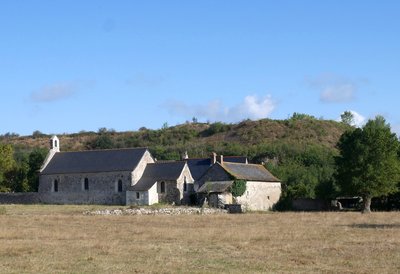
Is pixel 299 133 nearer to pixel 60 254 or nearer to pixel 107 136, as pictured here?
pixel 107 136

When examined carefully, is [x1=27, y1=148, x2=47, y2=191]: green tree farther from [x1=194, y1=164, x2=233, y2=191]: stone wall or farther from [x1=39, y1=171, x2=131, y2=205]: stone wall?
[x1=194, y1=164, x2=233, y2=191]: stone wall

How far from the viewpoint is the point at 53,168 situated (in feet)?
270

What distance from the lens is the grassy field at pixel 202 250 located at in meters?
20.6

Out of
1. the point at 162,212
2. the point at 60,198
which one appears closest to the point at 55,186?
the point at 60,198

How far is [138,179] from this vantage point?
7762cm

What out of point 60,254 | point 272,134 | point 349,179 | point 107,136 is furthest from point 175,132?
point 60,254

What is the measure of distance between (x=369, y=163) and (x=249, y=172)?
14901mm

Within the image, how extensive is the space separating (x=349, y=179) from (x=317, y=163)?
3053cm

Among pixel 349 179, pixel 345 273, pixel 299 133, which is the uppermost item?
pixel 299 133

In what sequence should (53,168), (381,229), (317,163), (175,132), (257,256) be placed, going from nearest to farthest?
(257,256) → (381,229) → (53,168) → (317,163) → (175,132)

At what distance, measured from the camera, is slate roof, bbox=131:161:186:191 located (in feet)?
247

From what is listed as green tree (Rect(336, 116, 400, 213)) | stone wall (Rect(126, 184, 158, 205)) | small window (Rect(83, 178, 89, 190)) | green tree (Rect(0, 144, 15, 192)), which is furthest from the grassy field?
green tree (Rect(0, 144, 15, 192))

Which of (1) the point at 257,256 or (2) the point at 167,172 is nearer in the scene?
(1) the point at 257,256

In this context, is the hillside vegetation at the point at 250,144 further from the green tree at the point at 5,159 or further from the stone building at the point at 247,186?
the green tree at the point at 5,159
